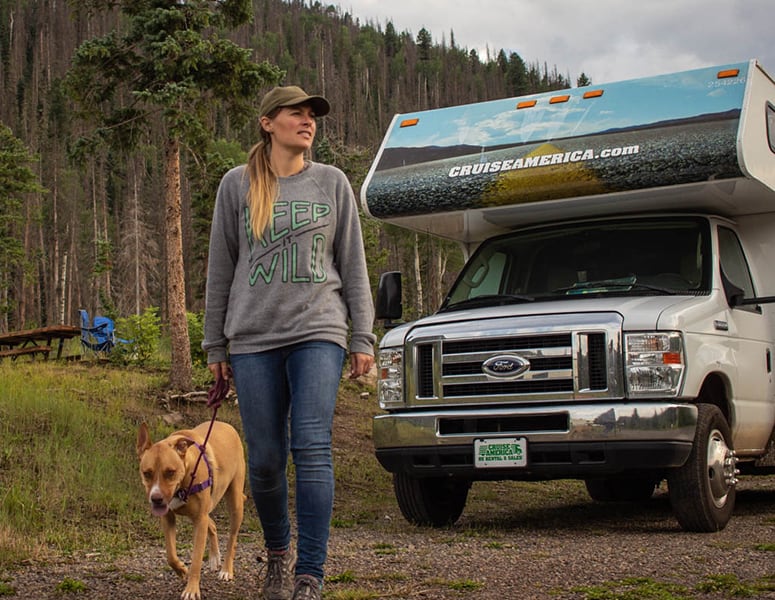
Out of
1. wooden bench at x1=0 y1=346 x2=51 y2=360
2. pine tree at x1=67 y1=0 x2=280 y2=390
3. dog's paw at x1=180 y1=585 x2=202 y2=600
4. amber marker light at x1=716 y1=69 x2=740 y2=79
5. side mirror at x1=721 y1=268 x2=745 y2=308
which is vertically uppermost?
pine tree at x1=67 y1=0 x2=280 y2=390

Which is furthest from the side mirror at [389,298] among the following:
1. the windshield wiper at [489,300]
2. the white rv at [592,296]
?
the windshield wiper at [489,300]

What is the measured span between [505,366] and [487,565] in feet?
5.80

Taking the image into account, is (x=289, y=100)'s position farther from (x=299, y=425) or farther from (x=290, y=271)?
(x=299, y=425)

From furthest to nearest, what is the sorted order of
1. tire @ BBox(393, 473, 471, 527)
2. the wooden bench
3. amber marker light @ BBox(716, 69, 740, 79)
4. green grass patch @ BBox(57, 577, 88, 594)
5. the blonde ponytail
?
the wooden bench
tire @ BBox(393, 473, 471, 527)
amber marker light @ BBox(716, 69, 740, 79)
green grass patch @ BBox(57, 577, 88, 594)
the blonde ponytail

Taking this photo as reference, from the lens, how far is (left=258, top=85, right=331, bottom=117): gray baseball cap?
4.58 meters

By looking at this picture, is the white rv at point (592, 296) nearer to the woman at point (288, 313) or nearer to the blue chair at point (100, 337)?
the woman at point (288, 313)

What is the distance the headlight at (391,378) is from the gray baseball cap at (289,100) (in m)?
3.15

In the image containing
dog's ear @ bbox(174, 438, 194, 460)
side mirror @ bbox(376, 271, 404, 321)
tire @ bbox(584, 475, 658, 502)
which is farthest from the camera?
tire @ bbox(584, 475, 658, 502)

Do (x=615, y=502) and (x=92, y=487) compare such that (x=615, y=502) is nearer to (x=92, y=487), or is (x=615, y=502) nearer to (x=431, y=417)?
(x=431, y=417)

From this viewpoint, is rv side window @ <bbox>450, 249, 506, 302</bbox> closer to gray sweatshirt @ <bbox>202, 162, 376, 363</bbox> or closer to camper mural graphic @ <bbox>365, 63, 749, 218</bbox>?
camper mural graphic @ <bbox>365, 63, 749, 218</bbox>

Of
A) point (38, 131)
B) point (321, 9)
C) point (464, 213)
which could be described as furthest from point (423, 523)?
point (321, 9)

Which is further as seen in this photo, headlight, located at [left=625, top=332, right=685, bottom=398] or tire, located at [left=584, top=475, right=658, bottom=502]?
tire, located at [left=584, top=475, right=658, bottom=502]

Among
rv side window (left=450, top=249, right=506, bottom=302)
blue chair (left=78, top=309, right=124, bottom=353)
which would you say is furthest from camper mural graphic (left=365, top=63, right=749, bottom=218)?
blue chair (left=78, top=309, right=124, bottom=353)

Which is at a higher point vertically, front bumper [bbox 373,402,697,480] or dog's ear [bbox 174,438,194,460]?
dog's ear [bbox 174,438,194,460]
